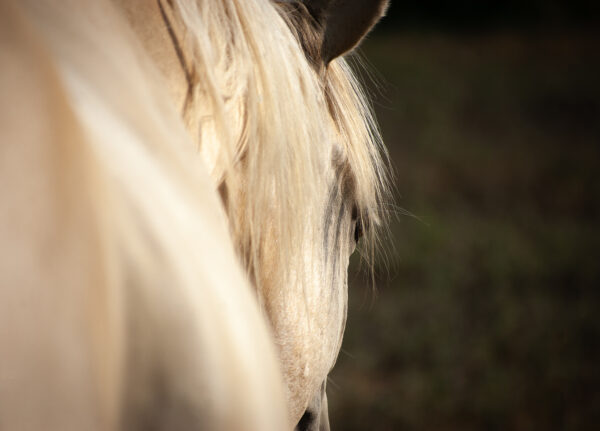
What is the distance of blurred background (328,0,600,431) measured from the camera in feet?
10.0

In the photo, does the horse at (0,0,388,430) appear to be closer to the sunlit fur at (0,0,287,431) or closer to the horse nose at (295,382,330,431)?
the sunlit fur at (0,0,287,431)

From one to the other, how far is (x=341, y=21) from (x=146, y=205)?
0.40 m

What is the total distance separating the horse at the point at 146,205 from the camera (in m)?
0.38

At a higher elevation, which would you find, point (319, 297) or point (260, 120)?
point (260, 120)

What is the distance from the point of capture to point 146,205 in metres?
0.42

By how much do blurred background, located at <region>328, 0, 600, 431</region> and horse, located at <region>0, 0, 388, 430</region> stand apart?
0.47 metres

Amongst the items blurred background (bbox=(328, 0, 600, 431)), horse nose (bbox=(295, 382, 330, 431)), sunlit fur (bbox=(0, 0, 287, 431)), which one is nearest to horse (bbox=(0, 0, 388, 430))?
sunlit fur (bbox=(0, 0, 287, 431))

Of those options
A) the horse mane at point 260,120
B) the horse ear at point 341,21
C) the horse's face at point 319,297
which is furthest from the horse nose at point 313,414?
the horse ear at point 341,21

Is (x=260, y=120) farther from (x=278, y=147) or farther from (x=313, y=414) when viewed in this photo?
(x=313, y=414)

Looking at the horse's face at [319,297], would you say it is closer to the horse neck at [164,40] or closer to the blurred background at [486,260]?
the horse neck at [164,40]

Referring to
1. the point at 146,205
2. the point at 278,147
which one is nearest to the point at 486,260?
the point at 278,147

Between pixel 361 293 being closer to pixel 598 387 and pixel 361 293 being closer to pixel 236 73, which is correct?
pixel 598 387

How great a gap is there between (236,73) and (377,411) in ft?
8.69

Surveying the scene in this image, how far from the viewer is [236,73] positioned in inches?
23.5
